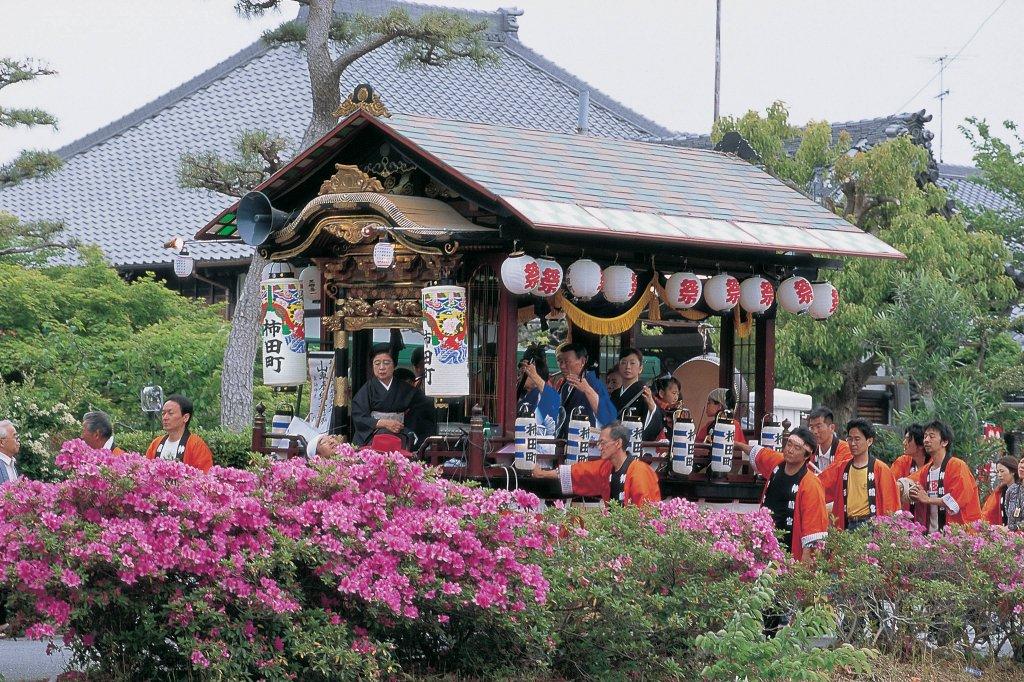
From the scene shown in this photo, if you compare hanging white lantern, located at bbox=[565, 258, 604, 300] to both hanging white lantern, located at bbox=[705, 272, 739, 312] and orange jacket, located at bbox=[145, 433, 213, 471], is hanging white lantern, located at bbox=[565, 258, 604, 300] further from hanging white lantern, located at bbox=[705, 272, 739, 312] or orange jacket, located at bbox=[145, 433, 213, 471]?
orange jacket, located at bbox=[145, 433, 213, 471]

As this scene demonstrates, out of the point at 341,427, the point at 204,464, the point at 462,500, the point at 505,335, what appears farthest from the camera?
the point at 341,427

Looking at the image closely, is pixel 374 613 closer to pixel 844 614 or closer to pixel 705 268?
pixel 844 614

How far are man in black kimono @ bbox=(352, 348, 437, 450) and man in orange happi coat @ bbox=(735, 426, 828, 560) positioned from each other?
330 centimetres

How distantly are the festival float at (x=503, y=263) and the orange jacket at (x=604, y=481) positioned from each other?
0.43 metres

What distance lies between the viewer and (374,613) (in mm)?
6973

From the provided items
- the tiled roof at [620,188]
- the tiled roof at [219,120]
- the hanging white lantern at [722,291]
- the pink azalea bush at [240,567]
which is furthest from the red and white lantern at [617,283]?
the tiled roof at [219,120]

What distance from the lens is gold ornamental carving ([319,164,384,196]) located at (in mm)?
11898

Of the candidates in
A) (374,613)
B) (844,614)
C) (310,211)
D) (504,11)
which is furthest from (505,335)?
(504,11)

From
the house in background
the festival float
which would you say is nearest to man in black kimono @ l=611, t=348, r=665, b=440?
the festival float

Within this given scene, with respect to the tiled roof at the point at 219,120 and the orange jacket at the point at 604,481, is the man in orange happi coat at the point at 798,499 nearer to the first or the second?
the orange jacket at the point at 604,481

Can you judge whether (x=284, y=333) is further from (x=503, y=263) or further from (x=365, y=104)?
Answer: (x=503, y=263)

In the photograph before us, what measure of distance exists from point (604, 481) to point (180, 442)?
3.07m

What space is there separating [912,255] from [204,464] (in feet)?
36.5

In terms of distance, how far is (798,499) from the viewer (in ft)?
31.1
